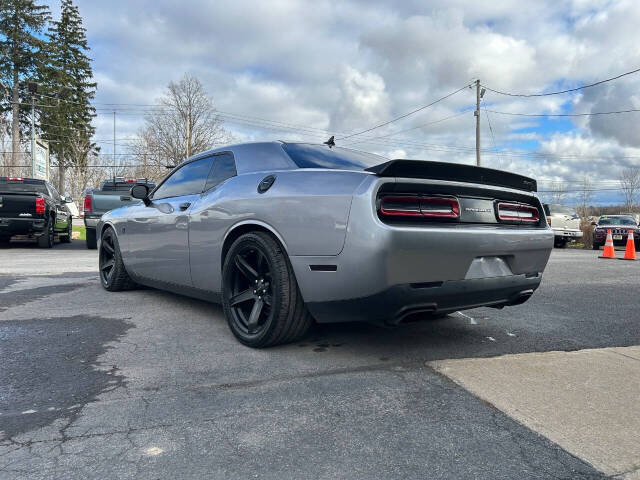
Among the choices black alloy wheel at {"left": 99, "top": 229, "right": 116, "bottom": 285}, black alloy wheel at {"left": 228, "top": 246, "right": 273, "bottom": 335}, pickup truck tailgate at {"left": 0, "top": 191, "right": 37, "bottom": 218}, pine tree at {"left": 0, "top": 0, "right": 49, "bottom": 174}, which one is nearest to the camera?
black alloy wheel at {"left": 228, "top": 246, "right": 273, "bottom": 335}

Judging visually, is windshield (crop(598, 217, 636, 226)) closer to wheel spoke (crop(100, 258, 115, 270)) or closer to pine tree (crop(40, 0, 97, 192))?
wheel spoke (crop(100, 258, 115, 270))

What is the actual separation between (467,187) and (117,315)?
320 centimetres

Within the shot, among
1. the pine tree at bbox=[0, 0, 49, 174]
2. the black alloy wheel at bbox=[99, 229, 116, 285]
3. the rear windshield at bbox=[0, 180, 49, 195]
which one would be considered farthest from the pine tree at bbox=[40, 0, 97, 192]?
the black alloy wheel at bbox=[99, 229, 116, 285]

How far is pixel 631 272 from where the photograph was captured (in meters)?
8.58

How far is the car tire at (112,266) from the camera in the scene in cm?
541

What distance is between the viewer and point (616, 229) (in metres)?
18.5

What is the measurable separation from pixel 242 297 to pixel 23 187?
35.1 feet

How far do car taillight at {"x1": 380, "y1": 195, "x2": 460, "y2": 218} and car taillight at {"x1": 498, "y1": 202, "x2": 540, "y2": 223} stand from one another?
0.50 meters

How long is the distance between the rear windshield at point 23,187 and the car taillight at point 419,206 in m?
11.0

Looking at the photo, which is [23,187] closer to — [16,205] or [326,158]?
[16,205]

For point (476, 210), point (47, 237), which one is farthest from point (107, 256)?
point (47, 237)

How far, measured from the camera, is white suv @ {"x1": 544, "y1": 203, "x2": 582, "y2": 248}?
1822cm

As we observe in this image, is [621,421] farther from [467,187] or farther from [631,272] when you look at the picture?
[631,272]

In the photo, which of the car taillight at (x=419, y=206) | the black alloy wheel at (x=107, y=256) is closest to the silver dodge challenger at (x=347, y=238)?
the car taillight at (x=419, y=206)
